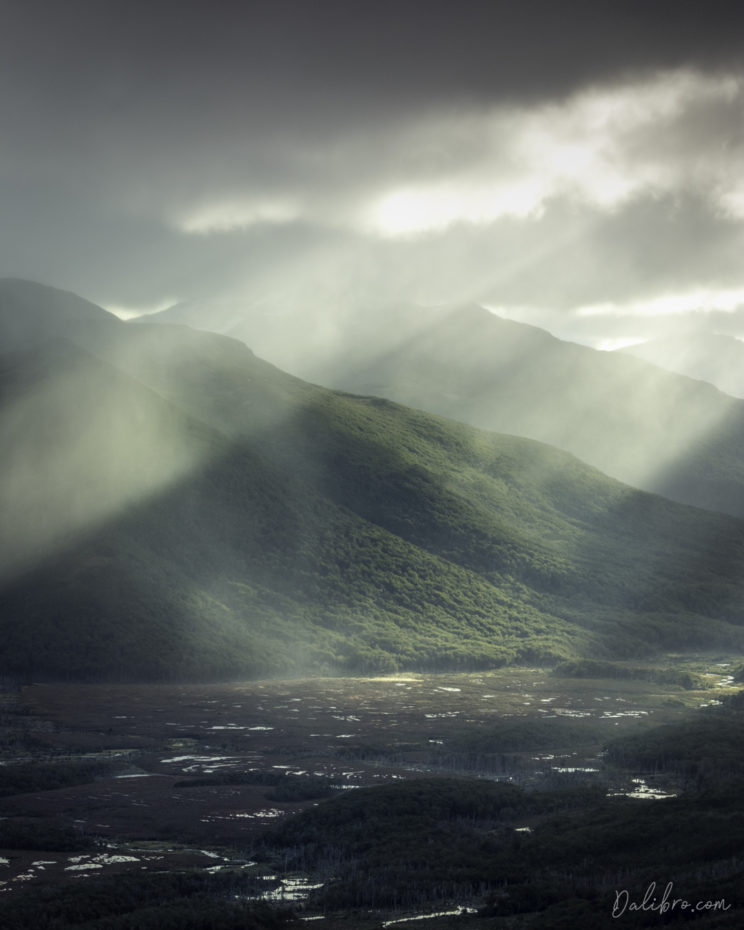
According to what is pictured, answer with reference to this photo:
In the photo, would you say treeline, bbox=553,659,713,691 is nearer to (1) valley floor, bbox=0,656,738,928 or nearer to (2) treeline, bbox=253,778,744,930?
(1) valley floor, bbox=0,656,738,928

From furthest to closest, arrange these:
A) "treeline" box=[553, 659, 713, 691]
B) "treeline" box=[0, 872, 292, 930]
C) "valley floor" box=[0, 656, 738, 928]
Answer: "treeline" box=[553, 659, 713, 691] < "valley floor" box=[0, 656, 738, 928] < "treeline" box=[0, 872, 292, 930]

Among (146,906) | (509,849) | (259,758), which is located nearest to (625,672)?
(259,758)

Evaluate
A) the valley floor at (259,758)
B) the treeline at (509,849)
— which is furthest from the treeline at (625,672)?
the treeline at (509,849)

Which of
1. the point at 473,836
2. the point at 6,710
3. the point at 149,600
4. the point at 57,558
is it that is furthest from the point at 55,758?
the point at 57,558

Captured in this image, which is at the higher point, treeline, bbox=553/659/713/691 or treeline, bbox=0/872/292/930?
treeline, bbox=0/872/292/930

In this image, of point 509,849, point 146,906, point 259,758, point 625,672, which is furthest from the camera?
point 625,672

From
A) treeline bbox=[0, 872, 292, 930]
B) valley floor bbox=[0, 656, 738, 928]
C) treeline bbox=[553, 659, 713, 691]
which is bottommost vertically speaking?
treeline bbox=[553, 659, 713, 691]

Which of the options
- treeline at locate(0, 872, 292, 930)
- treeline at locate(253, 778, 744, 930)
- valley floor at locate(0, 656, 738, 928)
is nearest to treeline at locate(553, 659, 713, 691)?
valley floor at locate(0, 656, 738, 928)

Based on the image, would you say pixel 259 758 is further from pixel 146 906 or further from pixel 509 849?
pixel 146 906

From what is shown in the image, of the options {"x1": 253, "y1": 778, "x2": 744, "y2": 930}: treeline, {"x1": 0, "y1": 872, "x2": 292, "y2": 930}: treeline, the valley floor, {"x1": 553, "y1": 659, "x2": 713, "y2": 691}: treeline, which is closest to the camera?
{"x1": 0, "y1": 872, "x2": 292, "y2": 930}: treeline

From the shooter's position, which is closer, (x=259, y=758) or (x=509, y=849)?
(x=509, y=849)

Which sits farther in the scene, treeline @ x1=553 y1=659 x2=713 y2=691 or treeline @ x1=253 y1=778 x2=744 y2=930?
treeline @ x1=553 y1=659 x2=713 y2=691
